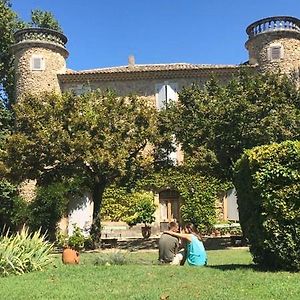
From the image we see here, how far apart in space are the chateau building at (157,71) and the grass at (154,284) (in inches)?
726

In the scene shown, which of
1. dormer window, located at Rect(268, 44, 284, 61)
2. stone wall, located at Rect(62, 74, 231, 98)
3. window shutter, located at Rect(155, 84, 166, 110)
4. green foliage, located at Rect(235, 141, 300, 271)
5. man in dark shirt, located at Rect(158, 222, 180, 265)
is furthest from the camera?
stone wall, located at Rect(62, 74, 231, 98)

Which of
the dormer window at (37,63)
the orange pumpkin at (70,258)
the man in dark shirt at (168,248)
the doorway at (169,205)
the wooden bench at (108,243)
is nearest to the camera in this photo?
the man in dark shirt at (168,248)

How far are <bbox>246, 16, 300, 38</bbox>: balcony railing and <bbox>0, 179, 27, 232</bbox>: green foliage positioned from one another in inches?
651

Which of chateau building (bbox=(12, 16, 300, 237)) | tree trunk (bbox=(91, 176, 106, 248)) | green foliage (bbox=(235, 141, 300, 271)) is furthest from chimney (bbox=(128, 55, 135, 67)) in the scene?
green foliage (bbox=(235, 141, 300, 271))

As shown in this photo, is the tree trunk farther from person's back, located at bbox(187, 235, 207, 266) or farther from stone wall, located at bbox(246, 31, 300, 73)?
stone wall, located at bbox(246, 31, 300, 73)

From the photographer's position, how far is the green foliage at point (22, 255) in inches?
358

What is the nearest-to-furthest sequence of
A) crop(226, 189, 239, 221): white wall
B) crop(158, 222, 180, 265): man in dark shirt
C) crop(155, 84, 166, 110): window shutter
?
crop(158, 222, 180, 265): man in dark shirt, crop(226, 189, 239, 221): white wall, crop(155, 84, 166, 110): window shutter

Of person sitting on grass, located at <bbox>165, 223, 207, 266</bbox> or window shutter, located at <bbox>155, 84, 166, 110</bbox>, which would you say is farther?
window shutter, located at <bbox>155, 84, 166, 110</bbox>

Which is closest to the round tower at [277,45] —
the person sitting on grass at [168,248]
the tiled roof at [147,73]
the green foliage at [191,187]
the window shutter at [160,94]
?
the tiled roof at [147,73]

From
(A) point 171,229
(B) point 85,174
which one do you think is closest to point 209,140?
(B) point 85,174

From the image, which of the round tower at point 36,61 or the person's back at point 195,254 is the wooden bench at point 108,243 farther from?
the person's back at point 195,254

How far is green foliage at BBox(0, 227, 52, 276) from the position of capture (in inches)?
358

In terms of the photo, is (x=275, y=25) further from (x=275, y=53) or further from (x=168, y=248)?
(x=168, y=248)

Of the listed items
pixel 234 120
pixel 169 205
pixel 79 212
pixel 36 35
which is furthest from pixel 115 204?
pixel 234 120
